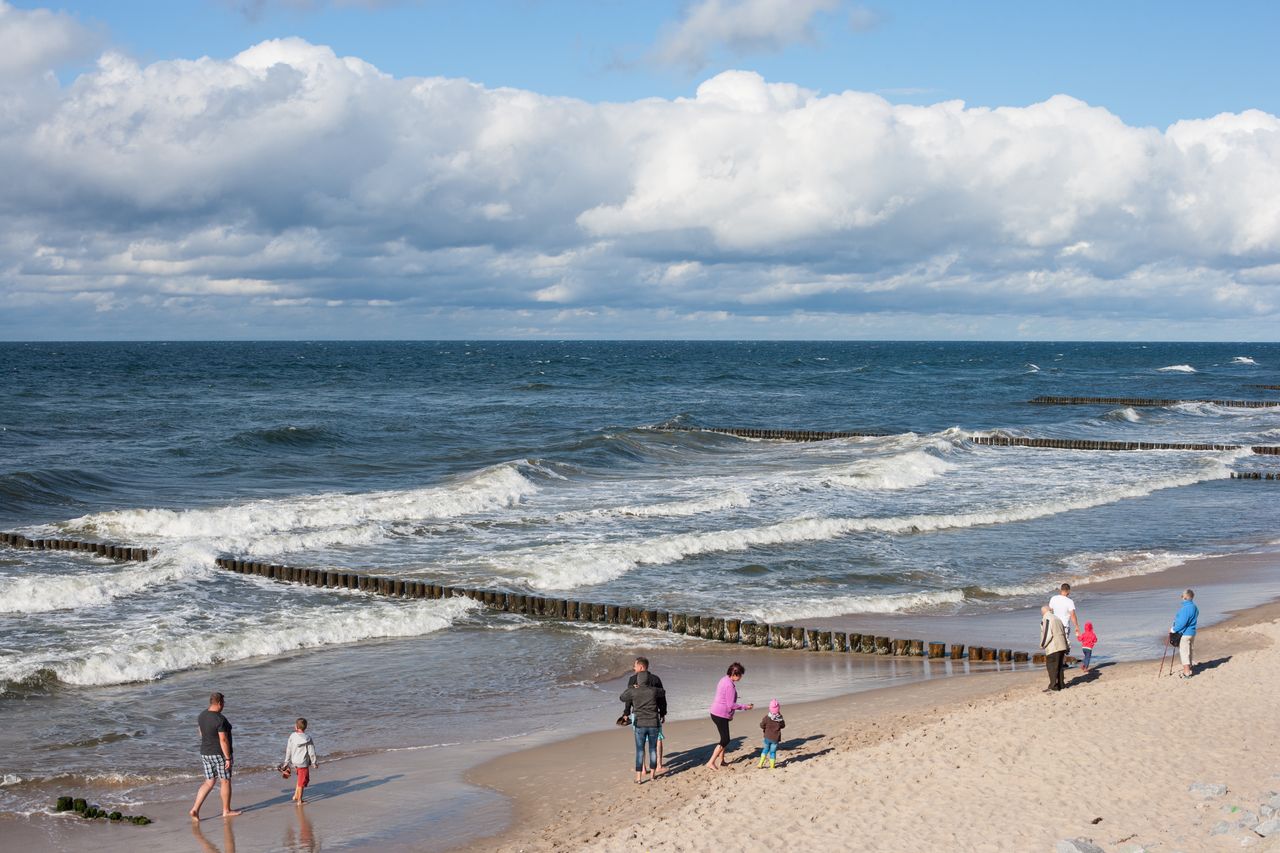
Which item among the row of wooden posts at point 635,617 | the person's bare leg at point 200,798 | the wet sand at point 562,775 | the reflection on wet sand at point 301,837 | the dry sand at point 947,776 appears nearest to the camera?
the dry sand at point 947,776

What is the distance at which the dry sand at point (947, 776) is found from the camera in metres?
11.6

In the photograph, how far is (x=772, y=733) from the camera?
46.7 ft

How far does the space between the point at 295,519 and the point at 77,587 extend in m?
9.52

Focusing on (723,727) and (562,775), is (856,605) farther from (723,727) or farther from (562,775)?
(562,775)

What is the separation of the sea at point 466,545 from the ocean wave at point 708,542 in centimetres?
12

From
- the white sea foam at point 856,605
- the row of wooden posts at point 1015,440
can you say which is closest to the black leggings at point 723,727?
the white sea foam at point 856,605

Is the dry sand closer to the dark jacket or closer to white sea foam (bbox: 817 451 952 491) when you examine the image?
the dark jacket

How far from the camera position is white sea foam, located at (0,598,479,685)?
1856 centimetres

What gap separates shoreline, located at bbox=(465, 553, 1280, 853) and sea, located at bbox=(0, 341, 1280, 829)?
1195mm

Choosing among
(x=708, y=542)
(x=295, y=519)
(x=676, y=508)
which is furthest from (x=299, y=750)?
(x=676, y=508)

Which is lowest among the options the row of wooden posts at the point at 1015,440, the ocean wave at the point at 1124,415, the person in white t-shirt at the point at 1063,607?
the person in white t-shirt at the point at 1063,607

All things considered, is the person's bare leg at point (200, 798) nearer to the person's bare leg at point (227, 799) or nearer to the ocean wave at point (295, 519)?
the person's bare leg at point (227, 799)

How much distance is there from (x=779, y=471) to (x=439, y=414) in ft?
99.3

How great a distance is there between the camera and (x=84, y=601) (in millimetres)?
23422
